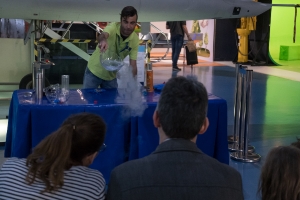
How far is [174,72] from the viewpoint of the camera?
10836 mm

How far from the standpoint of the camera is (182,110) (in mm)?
1426

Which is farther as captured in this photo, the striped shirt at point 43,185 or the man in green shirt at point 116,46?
the man in green shirt at point 116,46

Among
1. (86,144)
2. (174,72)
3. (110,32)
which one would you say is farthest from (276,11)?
(86,144)

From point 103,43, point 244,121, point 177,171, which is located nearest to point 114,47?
point 103,43

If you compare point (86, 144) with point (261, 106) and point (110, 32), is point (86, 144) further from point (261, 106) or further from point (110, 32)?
point (261, 106)

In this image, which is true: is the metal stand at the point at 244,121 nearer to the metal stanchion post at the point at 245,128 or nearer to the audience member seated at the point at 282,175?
the metal stanchion post at the point at 245,128

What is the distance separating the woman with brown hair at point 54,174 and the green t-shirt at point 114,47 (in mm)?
2272

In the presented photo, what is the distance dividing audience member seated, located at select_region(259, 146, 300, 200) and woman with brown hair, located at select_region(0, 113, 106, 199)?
2.05 feet

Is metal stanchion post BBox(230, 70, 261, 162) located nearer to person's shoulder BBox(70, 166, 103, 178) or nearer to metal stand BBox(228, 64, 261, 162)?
metal stand BBox(228, 64, 261, 162)

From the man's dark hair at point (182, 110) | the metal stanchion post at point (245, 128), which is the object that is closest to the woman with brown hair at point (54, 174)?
the man's dark hair at point (182, 110)

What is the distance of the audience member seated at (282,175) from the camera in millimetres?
1647

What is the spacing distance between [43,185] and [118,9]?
4857mm

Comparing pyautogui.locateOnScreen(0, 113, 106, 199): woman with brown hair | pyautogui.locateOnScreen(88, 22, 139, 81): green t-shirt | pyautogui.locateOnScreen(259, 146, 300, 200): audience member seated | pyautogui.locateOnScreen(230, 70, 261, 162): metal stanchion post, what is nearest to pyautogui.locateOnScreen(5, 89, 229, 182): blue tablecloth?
pyautogui.locateOnScreen(88, 22, 139, 81): green t-shirt

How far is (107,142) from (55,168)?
1.86 meters
